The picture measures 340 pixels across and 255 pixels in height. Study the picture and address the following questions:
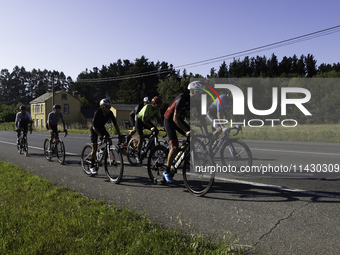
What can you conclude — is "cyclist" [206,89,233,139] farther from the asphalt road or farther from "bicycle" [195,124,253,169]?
the asphalt road

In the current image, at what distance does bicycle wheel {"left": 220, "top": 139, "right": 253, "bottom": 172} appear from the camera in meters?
6.58

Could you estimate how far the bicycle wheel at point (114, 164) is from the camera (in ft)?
19.9

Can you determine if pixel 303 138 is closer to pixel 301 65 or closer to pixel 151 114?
pixel 151 114

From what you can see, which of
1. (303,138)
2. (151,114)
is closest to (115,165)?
(151,114)

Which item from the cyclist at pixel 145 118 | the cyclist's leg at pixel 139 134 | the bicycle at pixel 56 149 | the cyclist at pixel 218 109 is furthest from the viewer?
the bicycle at pixel 56 149

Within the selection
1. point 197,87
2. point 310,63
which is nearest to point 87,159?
point 197,87

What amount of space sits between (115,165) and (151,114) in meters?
2.21

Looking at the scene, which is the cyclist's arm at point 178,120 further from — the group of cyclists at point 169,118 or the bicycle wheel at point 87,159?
the bicycle wheel at point 87,159

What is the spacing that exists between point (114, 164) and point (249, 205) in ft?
10.3

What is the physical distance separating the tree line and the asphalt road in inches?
1404

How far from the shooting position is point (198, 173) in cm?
500

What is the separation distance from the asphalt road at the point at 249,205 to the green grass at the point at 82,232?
343 mm

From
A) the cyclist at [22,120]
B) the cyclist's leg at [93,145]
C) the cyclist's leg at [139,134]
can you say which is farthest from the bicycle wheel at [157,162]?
the cyclist at [22,120]

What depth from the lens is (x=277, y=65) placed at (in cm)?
7512
